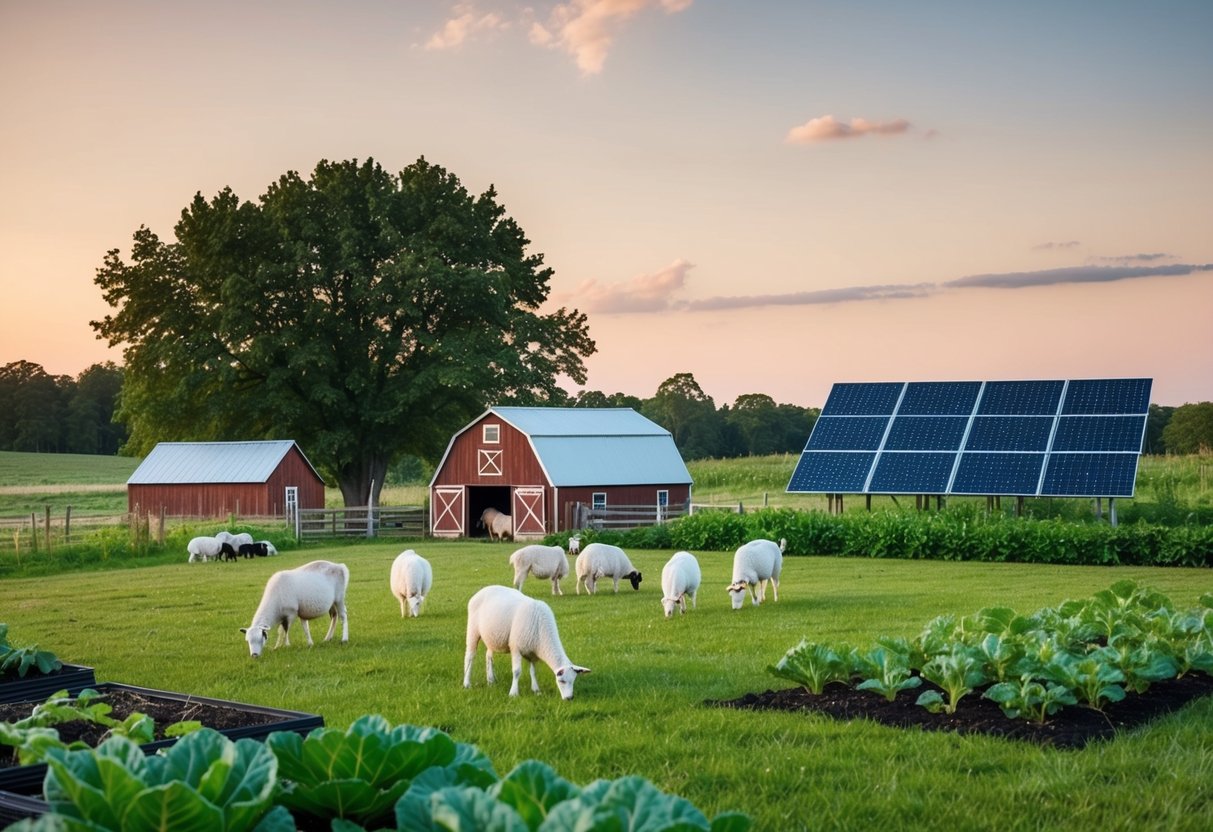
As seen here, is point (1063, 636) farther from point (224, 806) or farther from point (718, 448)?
point (718, 448)

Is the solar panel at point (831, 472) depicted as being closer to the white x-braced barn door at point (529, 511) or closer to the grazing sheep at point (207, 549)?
the white x-braced barn door at point (529, 511)

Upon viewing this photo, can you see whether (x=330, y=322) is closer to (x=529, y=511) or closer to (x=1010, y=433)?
(x=529, y=511)

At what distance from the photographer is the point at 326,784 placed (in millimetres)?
3660

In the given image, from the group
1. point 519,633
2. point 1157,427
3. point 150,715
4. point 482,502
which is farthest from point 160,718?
point 1157,427

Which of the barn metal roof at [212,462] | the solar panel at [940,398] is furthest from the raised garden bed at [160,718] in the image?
the barn metal roof at [212,462]

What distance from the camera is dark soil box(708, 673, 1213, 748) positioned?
30.0 ft

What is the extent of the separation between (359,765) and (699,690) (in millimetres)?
8107

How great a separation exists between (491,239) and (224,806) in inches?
2242

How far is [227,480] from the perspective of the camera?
52469mm

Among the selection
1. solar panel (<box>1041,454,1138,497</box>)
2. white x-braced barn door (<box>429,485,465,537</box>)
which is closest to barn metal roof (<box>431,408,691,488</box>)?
white x-braced barn door (<box>429,485,465,537</box>)

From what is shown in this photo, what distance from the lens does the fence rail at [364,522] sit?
47969 millimetres

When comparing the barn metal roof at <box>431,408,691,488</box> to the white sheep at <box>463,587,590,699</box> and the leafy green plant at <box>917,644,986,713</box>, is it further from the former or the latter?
the leafy green plant at <box>917,644,986,713</box>

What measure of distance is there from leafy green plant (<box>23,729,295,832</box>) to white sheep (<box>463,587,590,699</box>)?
7796 millimetres

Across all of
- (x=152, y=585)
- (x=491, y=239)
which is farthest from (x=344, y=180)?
(x=152, y=585)
